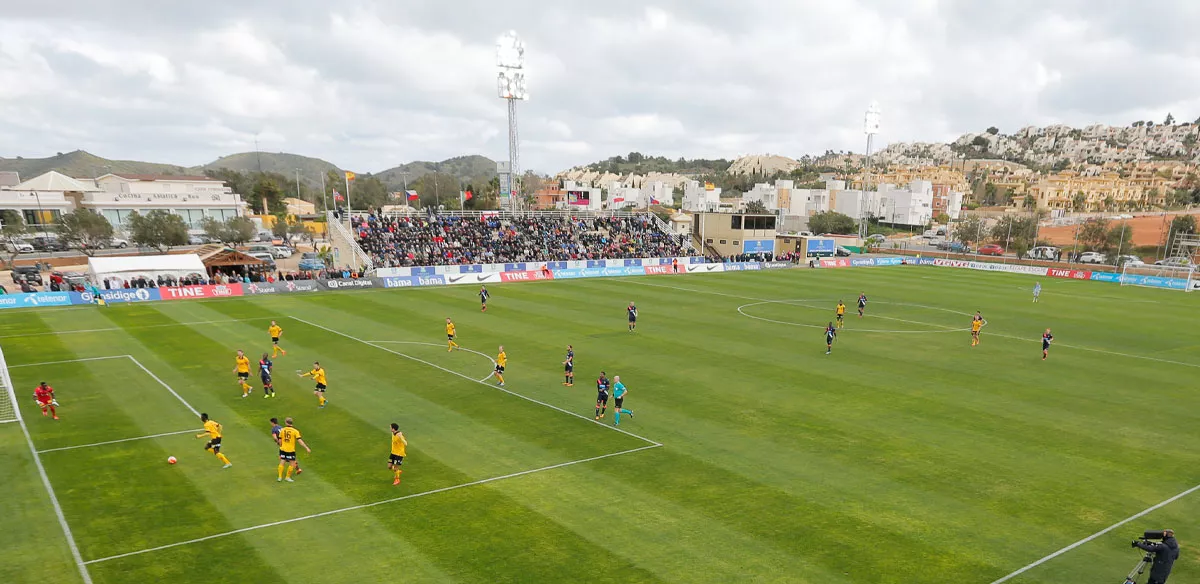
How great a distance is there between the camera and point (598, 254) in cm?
7106

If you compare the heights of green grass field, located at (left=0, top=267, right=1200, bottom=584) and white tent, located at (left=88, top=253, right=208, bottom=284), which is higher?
white tent, located at (left=88, top=253, right=208, bottom=284)

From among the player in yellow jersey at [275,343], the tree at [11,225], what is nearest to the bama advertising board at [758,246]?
the player in yellow jersey at [275,343]

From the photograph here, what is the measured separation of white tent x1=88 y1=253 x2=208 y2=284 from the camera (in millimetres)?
44569

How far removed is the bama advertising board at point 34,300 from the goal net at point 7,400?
21.6 metres

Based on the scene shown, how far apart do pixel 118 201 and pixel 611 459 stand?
108m

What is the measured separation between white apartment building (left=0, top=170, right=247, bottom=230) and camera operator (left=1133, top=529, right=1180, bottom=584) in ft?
370

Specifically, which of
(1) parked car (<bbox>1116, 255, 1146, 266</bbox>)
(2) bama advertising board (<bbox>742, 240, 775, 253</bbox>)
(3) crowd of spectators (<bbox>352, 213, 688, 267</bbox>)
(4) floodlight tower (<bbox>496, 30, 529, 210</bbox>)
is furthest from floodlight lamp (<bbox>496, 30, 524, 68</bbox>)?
(1) parked car (<bbox>1116, 255, 1146, 266</bbox>)

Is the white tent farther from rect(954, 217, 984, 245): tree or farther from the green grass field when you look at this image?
rect(954, 217, 984, 245): tree

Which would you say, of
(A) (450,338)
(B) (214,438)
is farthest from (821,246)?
(B) (214,438)

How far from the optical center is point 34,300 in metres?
39.4

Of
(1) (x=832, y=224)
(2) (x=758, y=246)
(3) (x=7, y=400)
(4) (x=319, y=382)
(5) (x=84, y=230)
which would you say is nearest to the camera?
(4) (x=319, y=382)

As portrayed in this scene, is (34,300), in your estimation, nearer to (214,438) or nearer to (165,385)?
(165,385)

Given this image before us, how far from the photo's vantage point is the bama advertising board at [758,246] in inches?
3152

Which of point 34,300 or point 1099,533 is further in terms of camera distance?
point 34,300
